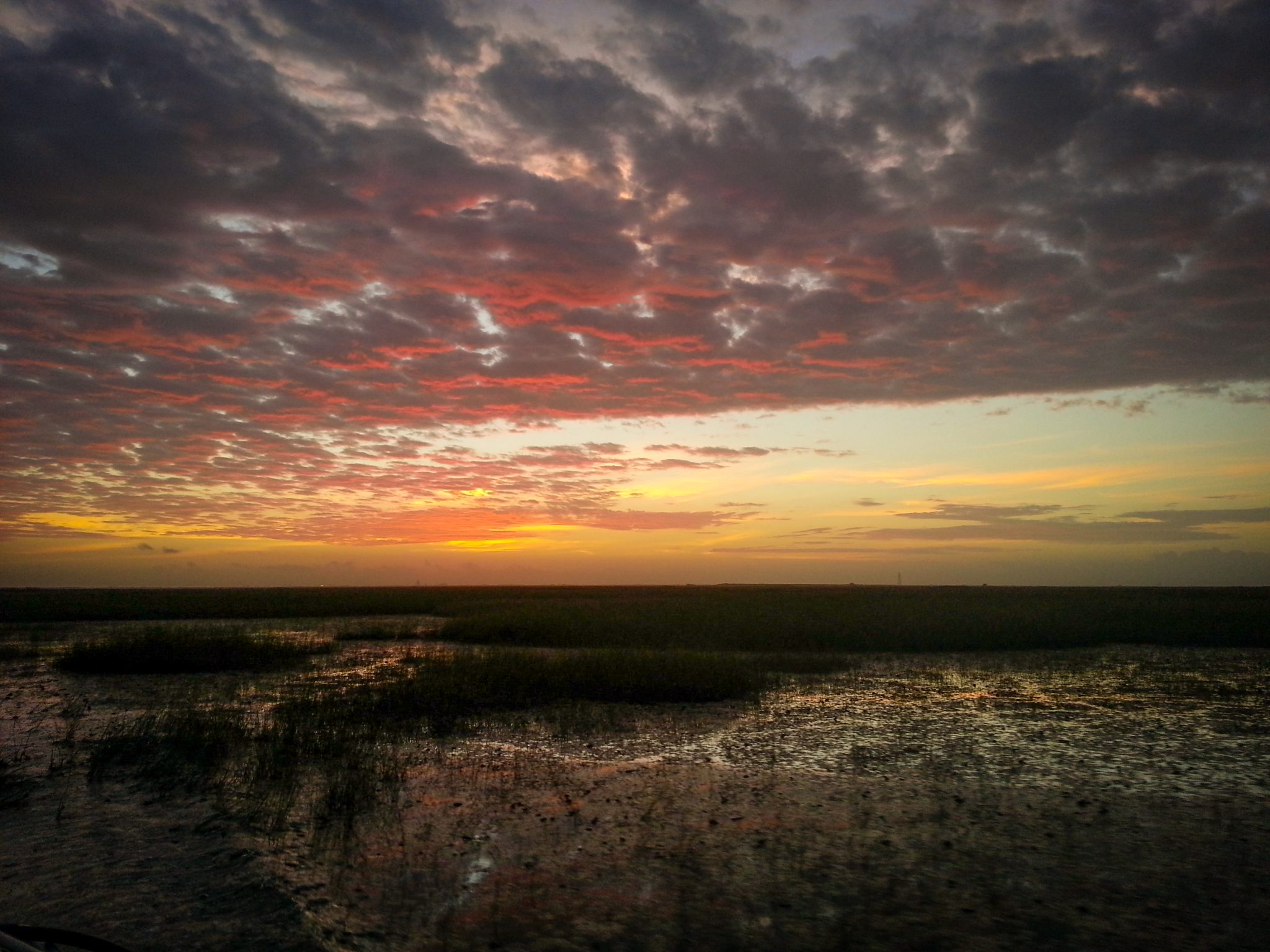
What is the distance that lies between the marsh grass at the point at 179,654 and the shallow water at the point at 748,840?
25.5ft

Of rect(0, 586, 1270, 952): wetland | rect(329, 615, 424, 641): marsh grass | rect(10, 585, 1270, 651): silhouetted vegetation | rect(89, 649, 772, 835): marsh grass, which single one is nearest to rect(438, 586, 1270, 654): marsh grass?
rect(10, 585, 1270, 651): silhouetted vegetation

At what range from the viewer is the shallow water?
6.02 metres

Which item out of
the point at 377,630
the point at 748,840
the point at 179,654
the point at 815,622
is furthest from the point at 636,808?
the point at 377,630

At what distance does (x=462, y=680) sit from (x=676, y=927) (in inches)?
511

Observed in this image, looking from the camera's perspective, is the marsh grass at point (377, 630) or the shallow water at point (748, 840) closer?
the shallow water at point (748, 840)

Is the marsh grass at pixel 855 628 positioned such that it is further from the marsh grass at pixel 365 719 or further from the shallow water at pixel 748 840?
the shallow water at pixel 748 840

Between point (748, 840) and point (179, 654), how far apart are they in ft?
68.6

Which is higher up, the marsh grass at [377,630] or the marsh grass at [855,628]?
the marsh grass at [855,628]

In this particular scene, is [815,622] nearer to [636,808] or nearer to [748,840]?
[636,808]

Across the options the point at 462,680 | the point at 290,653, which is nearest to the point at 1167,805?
the point at 462,680

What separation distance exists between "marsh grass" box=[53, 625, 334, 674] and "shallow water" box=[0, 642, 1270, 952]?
7764 mm

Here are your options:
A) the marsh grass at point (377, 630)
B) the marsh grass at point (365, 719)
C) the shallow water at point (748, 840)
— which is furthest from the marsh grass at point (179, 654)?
the shallow water at point (748, 840)

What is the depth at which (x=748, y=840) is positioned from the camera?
7910 mm

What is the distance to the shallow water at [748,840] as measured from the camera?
6.02 metres
